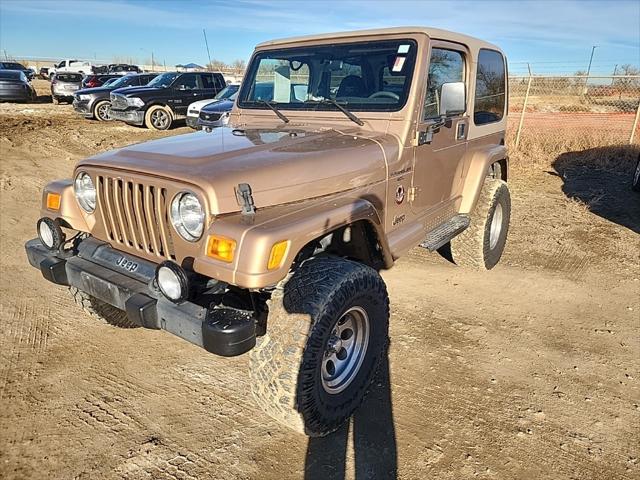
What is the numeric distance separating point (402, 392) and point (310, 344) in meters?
1.02

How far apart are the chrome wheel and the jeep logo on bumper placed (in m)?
12.3

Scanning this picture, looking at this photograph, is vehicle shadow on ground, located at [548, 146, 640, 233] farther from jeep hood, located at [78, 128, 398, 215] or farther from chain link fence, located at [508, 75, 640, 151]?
jeep hood, located at [78, 128, 398, 215]

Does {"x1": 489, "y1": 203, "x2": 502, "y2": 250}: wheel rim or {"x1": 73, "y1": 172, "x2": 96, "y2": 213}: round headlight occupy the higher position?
{"x1": 73, "y1": 172, "x2": 96, "y2": 213}: round headlight

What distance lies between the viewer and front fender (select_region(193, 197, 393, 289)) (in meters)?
2.10

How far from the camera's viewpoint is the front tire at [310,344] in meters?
2.29

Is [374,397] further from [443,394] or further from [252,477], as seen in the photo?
[252,477]

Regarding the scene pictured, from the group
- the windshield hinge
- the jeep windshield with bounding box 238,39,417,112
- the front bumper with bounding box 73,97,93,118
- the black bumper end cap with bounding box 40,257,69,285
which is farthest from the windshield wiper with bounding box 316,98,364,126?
the front bumper with bounding box 73,97,93,118

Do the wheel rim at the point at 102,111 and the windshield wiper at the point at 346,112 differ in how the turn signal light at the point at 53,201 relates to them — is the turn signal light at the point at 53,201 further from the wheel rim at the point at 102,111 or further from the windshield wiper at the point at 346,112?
the wheel rim at the point at 102,111

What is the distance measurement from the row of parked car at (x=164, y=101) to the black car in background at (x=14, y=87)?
511 cm

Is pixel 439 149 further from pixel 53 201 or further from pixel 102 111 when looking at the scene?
pixel 102 111

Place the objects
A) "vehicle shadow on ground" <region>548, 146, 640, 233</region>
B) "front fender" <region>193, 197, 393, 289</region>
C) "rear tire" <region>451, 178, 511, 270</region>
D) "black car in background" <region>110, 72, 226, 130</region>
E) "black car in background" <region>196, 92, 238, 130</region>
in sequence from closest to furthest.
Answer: "front fender" <region>193, 197, 393, 289</region>, "rear tire" <region>451, 178, 511, 270</region>, "vehicle shadow on ground" <region>548, 146, 640, 233</region>, "black car in background" <region>196, 92, 238, 130</region>, "black car in background" <region>110, 72, 226, 130</region>

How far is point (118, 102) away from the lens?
1363cm

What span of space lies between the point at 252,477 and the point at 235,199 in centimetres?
139

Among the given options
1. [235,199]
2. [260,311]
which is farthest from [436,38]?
[260,311]
